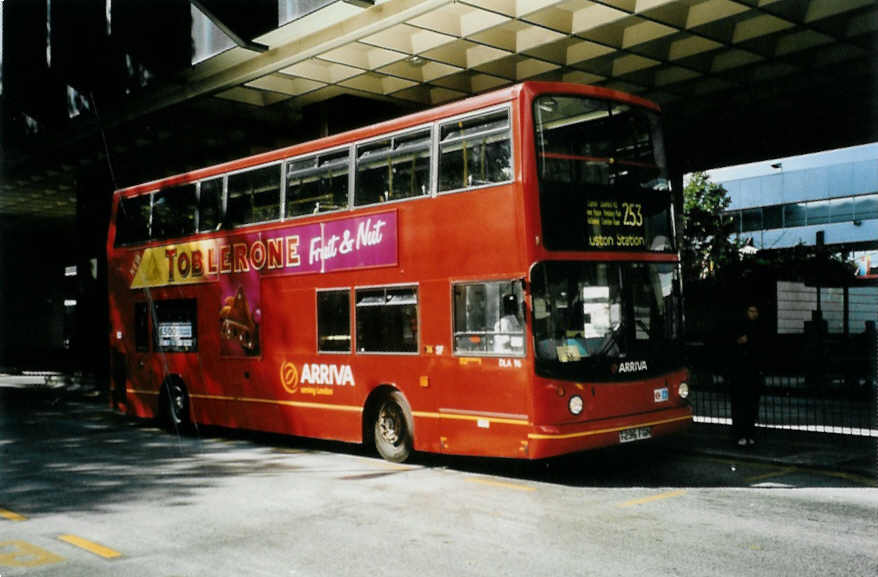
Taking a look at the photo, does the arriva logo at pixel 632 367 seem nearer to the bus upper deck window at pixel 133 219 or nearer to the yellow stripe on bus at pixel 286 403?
the yellow stripe on bus at pixel 286 403

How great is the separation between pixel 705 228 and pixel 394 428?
29.9 metres

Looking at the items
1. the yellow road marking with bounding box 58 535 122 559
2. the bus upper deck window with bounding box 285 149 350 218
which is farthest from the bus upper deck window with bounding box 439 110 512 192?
the yellow road marking with bounding box 58 535 122 559

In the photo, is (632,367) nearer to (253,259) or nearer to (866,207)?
(253,259)

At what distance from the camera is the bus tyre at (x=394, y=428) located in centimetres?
1038

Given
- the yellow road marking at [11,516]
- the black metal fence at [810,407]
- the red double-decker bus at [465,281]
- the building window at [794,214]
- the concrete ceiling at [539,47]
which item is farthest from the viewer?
the building window at [794,214]

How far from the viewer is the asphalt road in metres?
5.95

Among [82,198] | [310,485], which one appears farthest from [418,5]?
[82,198]

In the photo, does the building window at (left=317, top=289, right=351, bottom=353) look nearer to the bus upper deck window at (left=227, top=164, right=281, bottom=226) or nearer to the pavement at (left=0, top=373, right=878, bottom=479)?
the bus upper deck window at (left=227, top=164, right=281, bottom=226)

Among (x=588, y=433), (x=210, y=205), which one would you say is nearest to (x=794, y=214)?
(x=210, y=205)

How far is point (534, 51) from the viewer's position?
16766 mm

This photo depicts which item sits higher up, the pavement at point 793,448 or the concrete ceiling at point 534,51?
the concrete ceiling at point 534,51

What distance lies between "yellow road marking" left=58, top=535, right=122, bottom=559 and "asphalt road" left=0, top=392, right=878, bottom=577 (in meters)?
0.02

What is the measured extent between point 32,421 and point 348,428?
8.45 metres

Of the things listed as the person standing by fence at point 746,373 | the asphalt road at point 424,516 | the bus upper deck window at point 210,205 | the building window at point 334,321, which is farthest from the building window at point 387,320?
the person standing by fence at point 746,373
